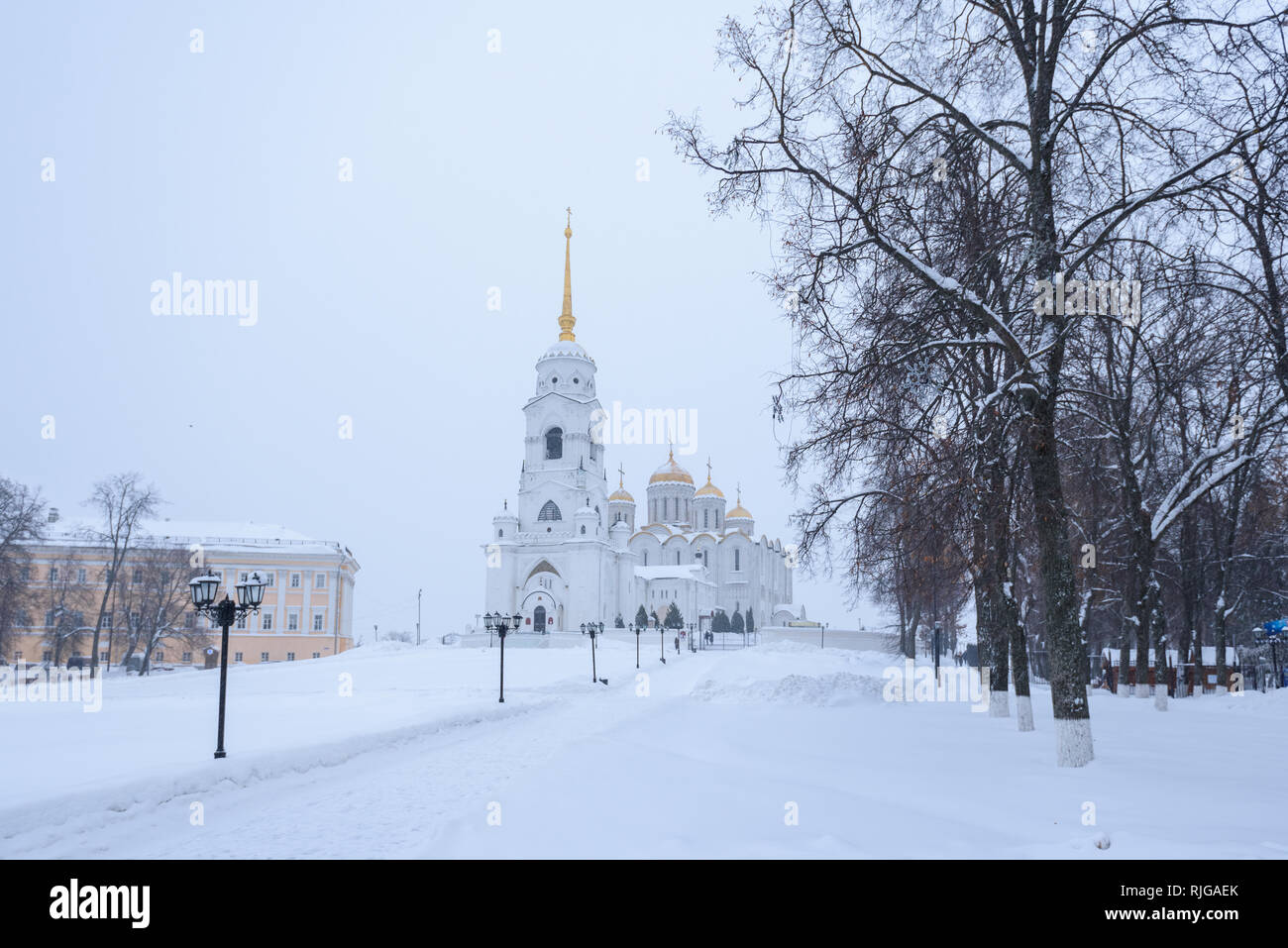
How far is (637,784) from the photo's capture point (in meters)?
8.96

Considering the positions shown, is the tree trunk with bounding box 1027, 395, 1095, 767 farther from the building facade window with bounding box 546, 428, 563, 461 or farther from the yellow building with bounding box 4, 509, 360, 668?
the building facade window with bounding box 546, 428, 563, 461

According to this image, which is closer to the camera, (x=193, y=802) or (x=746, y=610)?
(x=193, y=802)

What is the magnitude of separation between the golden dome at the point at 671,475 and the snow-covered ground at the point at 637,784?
8274 cm

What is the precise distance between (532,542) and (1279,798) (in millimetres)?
65150

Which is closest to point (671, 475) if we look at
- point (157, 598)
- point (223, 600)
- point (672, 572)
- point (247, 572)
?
point (672, 572)

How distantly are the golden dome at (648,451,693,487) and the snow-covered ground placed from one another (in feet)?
271

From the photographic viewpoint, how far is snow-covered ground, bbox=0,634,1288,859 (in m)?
6.50

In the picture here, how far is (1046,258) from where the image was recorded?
364 inches

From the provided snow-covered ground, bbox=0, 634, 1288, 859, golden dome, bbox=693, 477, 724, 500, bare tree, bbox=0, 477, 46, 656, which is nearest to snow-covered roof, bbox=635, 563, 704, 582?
golden dome, bbox=693, 477, 724, 500

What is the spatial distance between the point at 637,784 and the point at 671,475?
9284 cm

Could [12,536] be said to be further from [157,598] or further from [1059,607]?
[1059,607]
